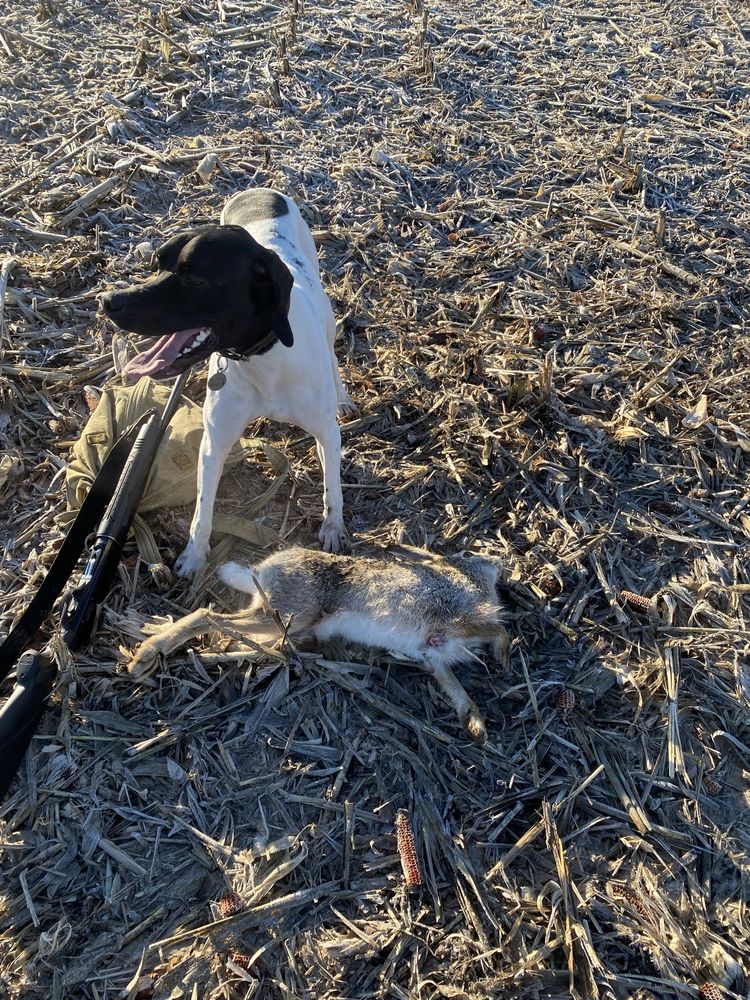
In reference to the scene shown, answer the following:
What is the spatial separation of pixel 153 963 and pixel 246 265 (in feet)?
8.37

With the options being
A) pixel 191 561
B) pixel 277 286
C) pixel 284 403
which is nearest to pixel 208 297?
pixel 277 286

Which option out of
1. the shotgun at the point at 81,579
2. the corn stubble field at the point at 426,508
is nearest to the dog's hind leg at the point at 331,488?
the corn stubble field at the point at 426,508

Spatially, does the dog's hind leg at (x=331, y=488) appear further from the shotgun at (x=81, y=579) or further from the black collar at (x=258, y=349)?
the shotgun at (x=81, y=579)

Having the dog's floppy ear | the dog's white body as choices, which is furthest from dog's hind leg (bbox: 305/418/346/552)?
the dog's floppy ear

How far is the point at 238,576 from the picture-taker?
347 centimetres

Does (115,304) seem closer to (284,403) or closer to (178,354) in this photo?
(178,354)

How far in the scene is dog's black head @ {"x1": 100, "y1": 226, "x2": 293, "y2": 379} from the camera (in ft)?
10.0

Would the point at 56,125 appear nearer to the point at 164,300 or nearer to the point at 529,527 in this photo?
the point at 164,300

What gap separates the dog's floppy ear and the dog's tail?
105 cm

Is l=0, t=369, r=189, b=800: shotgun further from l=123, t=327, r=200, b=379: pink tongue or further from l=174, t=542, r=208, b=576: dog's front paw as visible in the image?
l=123, t=327, r=200, b=379: pink tongue

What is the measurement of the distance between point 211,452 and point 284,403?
42 centimetres

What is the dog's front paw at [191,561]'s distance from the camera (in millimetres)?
3676

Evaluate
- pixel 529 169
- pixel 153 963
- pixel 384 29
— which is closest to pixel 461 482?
pixel 153 963

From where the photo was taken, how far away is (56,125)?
6438 mm
